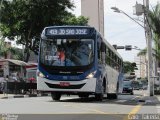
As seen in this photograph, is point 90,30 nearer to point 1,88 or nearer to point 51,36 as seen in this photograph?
point 51,36

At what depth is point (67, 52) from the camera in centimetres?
2359

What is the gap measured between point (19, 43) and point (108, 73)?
33.3 meters

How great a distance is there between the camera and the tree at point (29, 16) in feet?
185

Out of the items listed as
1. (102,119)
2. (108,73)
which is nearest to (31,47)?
(108,73)

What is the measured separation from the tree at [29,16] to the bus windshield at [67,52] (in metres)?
32.5

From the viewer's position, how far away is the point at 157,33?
47.8m

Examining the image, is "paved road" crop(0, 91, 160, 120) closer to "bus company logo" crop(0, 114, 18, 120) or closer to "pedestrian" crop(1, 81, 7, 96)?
"bus company logo" crop(0, 114, 18, 120)

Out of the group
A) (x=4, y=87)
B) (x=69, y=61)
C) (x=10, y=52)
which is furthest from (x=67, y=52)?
(x=10, y=52)

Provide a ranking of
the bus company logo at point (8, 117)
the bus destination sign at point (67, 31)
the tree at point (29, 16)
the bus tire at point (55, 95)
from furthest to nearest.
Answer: the tree at point (29, 16) → the bus tire at point (55, 95) → the bus destination sign at point (67, 31) → the bus company logo at point (8, 117)

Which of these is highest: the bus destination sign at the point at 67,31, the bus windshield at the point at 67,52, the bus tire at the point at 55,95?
the bus destination sign at the point at 67,31

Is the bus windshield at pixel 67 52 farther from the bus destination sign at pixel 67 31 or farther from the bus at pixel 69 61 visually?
the bus destination sign at pixel 67 31

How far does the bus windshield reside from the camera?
23.5 m

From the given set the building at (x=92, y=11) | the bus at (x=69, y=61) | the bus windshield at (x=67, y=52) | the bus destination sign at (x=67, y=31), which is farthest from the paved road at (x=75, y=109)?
the building at (x=92, y=11)

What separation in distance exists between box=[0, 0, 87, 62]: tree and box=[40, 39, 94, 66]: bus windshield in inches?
1279
